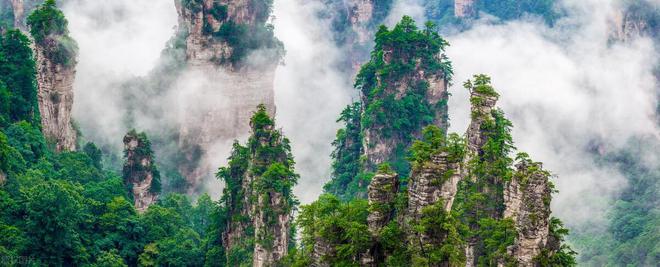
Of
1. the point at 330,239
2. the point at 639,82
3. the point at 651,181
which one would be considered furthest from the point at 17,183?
the point at 639,82

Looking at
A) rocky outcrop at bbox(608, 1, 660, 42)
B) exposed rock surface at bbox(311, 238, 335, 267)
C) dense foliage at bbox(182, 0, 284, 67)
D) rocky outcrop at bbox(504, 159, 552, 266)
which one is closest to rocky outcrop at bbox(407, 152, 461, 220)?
rocky outcrop at bbox(504, 159, 552, 266)

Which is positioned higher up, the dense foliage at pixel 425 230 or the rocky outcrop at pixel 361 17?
the rocky outcrop at pixel 361 17

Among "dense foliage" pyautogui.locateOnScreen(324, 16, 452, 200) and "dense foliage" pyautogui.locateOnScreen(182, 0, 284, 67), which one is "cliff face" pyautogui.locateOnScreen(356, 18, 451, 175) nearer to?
"dense foliage" pyautogui.locateOnScreen(324, 16, 452, 200)

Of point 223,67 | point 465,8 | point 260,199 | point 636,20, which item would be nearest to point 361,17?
point 465,8

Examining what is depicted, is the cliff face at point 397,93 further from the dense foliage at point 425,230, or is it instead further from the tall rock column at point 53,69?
the dense foliage at point 425,230

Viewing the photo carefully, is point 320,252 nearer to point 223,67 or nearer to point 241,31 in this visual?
point 241,31

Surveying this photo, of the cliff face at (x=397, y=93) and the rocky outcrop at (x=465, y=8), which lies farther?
the rocky outcrop at (x=465, y=8)

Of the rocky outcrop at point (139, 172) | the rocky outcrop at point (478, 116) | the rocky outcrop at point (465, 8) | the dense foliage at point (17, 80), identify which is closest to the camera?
the rocky outcrop at point (478, 116)

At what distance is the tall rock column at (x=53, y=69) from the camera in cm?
8531

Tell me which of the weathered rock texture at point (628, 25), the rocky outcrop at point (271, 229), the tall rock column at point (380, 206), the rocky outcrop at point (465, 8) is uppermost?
the rocky outcrop at point (465, 8)

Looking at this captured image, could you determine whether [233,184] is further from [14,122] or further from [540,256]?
[540,256]

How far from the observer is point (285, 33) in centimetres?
13500

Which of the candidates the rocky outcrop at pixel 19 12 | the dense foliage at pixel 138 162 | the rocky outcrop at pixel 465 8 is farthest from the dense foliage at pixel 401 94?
the rocky outcrop at pixel 465 8

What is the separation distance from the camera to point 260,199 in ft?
245
